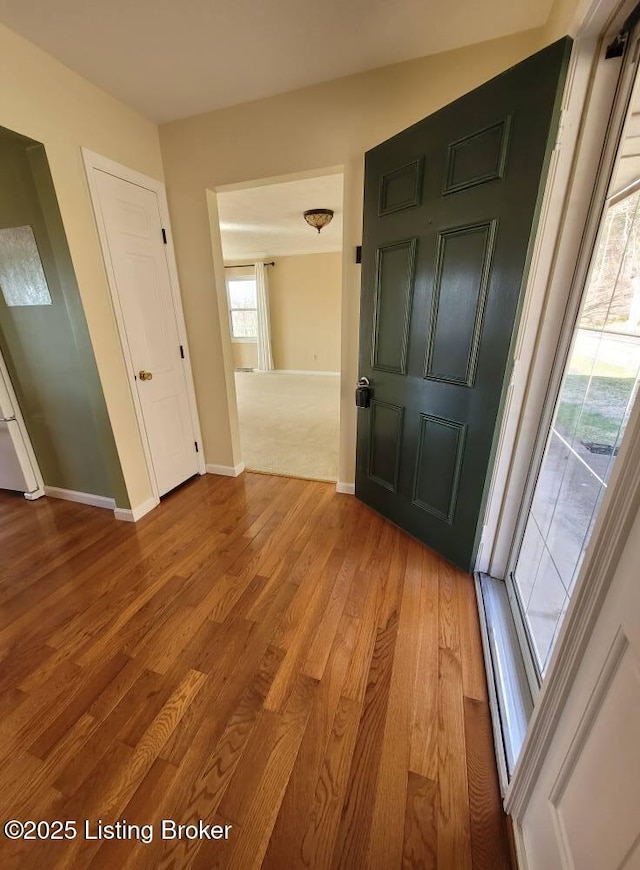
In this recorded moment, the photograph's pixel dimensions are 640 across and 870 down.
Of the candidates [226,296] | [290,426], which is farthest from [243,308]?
[226,296]

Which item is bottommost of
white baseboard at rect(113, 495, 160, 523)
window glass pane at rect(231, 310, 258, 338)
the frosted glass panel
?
white baseboard at rect(113, 495, 160, 523)

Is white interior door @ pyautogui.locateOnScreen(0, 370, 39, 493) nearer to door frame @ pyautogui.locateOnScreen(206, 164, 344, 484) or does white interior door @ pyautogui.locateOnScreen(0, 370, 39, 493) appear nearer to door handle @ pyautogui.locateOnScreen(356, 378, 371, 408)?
door frame @ pyautogui.locateOnScreen(206, 164, 344, 484)

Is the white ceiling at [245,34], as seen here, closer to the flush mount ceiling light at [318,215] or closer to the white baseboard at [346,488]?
the flush mount ceiling light at [318,215]

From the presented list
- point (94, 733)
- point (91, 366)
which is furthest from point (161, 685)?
point (91, 366)

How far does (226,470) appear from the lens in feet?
9.46

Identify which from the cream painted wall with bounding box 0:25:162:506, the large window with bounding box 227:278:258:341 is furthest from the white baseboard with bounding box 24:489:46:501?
the large window with bounding box 227:278:258:341

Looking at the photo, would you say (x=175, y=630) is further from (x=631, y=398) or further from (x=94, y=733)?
(x=631, y=398)

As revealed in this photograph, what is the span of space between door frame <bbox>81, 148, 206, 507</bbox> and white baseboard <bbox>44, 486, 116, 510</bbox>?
33cm

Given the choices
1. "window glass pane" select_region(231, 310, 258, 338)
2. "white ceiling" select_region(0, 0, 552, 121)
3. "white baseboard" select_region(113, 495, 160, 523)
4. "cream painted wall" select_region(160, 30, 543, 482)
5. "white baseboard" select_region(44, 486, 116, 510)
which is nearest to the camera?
"white ceiling" select_region(0, 0, 552, 121)

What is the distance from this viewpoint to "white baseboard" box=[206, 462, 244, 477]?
2865 millimetres

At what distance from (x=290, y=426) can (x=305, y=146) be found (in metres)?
2.68

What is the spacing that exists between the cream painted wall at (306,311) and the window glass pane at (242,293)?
1.82 ft

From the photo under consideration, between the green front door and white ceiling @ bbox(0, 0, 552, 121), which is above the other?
white ceiling @ bbox(0, 0, 552, 121)

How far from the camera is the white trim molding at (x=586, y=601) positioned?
564mm
